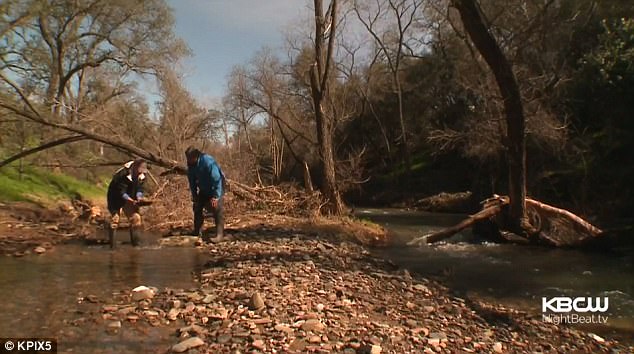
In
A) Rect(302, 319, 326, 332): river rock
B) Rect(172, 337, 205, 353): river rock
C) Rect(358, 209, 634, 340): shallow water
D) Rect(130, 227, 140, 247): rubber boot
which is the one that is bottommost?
Rect(358, 209, 634, 340): shallow water

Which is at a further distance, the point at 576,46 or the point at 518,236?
the point at 576,46

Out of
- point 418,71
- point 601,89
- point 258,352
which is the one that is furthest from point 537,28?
point 258,352

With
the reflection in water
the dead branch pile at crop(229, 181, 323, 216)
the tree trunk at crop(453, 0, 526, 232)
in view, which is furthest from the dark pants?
the tree trunk at crop(453, 0, 526, 232)

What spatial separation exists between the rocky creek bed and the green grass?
35.4ft

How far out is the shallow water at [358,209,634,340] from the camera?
723 centimetres

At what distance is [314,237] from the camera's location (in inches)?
442

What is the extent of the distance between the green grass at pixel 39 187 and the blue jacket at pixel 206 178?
8274mm

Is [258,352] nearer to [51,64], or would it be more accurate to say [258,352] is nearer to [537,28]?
[537,28]

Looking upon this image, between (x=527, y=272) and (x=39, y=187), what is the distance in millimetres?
16054

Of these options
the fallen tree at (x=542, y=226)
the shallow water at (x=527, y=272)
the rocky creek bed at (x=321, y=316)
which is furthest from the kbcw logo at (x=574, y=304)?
the fallen tree at (x=542, y=226)

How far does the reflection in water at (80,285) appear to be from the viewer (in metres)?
4.20

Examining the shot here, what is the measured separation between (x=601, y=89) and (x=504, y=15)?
19.8ft

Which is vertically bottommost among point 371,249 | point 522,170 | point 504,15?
point 371,249

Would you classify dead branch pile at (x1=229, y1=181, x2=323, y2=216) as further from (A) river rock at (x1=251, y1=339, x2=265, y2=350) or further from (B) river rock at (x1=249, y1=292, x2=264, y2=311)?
(A) river rock at (x1=251, y1=339, x2=265, y2=350)
